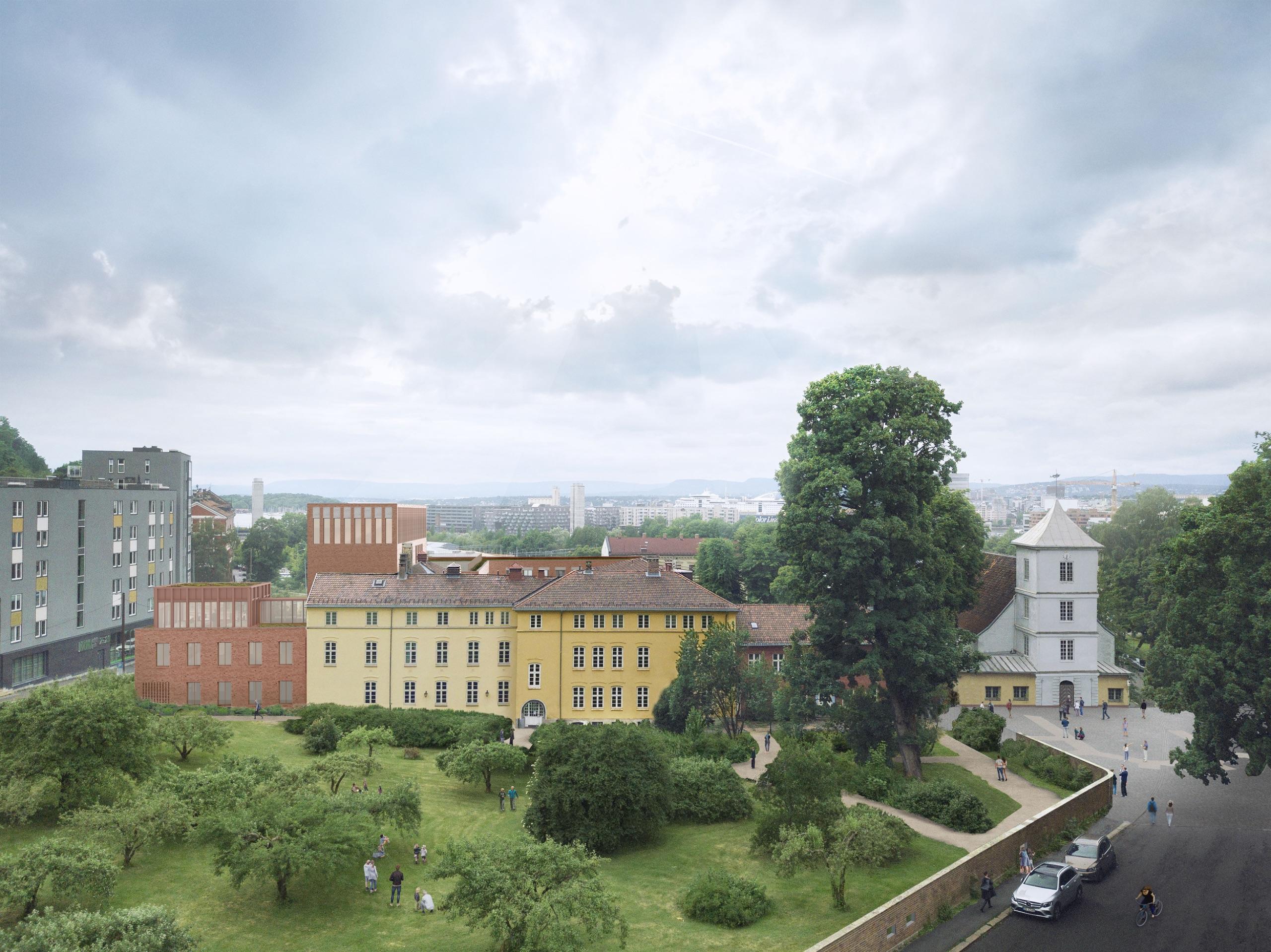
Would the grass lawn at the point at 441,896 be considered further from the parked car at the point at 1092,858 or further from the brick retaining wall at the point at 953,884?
the parked car at the point at 1092,858

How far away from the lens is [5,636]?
6962cm

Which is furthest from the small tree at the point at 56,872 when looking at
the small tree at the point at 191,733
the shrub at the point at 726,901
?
the shrub at the point at 726,901

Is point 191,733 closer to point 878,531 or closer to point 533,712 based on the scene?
point 533,712

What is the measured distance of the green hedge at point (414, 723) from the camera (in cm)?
5122

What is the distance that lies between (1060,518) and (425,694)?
4981cm

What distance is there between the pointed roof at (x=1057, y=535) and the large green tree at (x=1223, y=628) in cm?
2387

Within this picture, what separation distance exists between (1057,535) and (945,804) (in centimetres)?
3263

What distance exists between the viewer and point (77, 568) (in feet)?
261

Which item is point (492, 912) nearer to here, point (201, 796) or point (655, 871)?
point (655, 871)

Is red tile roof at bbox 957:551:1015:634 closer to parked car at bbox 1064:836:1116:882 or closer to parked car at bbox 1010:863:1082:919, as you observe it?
parked car at bbox 1064:836:1116:882

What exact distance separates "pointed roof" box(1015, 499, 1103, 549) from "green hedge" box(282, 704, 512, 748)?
41446 mm

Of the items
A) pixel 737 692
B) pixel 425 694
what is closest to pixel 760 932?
pixel 737 692

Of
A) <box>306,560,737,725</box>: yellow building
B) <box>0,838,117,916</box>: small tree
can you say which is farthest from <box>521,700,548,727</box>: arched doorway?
<box>0,838,117,916</box>: small tree

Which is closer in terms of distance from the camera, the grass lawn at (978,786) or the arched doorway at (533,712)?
the grass lawn at (978,786)
